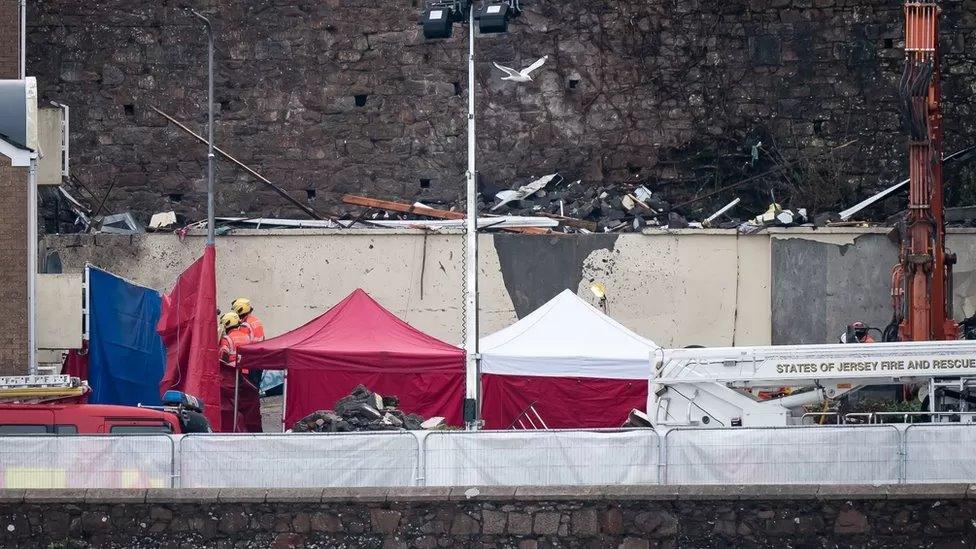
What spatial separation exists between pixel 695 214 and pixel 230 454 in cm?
1230

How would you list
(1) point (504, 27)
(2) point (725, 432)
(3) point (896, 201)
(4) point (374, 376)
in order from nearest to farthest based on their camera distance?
(2) point (725, 432) → (1) point (504, 27) → (4) point (374, 376) → (3) point (896, 201)

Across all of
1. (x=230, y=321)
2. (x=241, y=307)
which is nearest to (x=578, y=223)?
(x=241, y=307)

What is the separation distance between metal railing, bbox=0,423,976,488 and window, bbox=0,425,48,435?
1034 millimetres

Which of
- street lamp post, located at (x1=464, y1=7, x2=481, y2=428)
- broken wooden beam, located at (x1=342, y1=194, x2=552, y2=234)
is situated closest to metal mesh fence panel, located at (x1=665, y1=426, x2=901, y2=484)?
street lamp post, located at (x1=464, y1=7, x2=481, y2=428)

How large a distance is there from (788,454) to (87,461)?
18.4 feet

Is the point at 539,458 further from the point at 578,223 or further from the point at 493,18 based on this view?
the point at 578,223

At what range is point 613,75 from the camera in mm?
25844

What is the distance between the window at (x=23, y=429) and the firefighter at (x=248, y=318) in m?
5.52

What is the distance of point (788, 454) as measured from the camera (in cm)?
1388

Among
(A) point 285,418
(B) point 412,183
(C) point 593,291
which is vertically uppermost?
(B) point 412,183

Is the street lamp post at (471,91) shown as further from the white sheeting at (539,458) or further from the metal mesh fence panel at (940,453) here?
the metal mesh fence panel at (940,453)

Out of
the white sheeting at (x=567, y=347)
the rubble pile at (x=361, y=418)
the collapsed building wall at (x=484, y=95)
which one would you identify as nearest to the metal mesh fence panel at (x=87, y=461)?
the rubble pile at (x=361, y=418)

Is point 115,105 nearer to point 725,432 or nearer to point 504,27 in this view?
point 504,27

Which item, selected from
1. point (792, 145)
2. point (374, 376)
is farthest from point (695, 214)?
point (374, 376)
